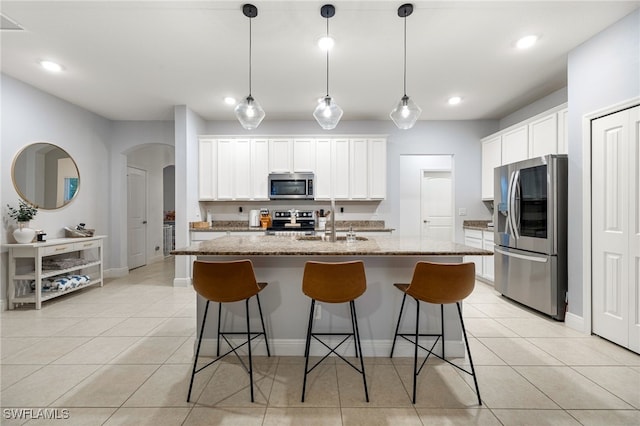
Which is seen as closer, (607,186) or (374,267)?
(374,267)

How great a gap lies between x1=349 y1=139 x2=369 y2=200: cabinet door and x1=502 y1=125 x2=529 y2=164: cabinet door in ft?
6.75

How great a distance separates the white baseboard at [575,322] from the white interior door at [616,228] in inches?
4.1

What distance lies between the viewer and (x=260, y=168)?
5.01 metres

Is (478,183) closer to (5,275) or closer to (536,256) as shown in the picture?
(536,256)

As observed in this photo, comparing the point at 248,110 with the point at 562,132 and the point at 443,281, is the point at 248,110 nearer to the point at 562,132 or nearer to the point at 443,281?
the point at 443,281

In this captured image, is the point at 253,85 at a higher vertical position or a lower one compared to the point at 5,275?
higher

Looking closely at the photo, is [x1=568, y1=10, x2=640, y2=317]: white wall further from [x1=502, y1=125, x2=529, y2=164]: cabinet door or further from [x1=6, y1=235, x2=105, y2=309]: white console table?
[x1=6, y1=235, x2=105, y2=309]: white console table

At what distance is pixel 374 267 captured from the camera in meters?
2.41

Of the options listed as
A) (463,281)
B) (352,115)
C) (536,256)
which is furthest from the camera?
(352,115)

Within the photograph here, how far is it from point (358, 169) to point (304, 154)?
0.94 metres

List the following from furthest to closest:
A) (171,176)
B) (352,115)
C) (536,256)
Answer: (171,176) → (352,115) → (536,256)

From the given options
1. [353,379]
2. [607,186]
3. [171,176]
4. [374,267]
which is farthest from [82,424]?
[171,176]

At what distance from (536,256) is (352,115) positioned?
3274mm

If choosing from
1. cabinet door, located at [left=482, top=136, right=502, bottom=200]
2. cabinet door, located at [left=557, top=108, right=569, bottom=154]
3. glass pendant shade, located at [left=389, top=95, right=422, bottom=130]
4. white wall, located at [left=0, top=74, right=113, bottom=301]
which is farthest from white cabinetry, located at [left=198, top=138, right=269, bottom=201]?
cabinet door, located at [left=557, top=108, right=569, bottom=154]
